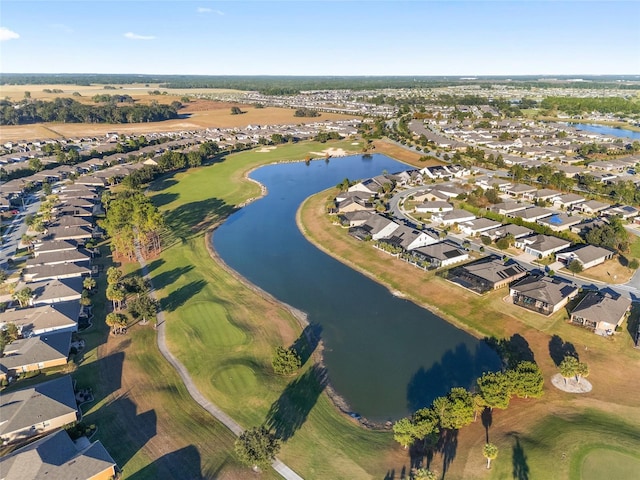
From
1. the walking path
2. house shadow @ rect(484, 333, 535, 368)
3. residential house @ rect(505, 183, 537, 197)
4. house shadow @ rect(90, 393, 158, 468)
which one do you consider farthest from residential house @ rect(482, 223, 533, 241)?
house shadow @ rect(90, 393, 158, 468)

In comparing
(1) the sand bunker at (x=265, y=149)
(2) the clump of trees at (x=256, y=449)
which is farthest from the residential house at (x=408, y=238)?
(1) the sand bunker at (x=265, y=149)

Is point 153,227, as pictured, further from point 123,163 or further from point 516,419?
point 123,163

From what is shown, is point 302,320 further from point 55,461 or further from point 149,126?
point 149,126

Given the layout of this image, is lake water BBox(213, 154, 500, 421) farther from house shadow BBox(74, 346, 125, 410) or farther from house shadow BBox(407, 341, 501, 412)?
house shadow BBox(74, 346, 125, 410)

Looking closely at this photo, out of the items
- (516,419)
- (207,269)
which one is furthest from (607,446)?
(207,269)

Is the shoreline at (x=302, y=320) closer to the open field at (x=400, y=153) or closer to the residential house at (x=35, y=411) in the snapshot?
the residential house at (x=35, y=411)

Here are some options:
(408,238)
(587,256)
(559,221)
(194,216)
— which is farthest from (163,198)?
(587,256)
